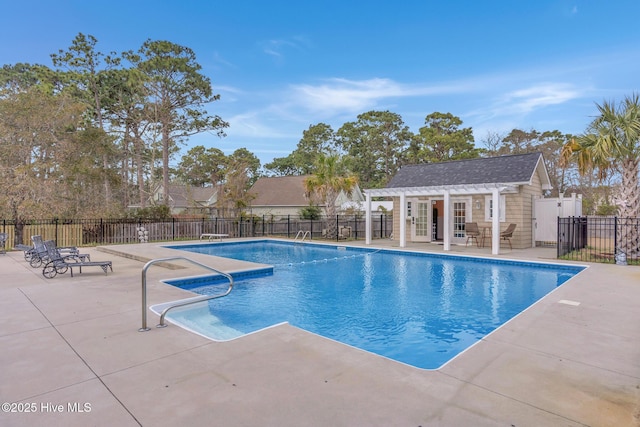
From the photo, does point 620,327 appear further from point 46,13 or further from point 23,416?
point 46,13

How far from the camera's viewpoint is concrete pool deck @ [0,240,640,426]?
255cm

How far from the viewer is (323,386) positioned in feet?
9.80

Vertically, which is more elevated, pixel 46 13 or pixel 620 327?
pixel 46 13

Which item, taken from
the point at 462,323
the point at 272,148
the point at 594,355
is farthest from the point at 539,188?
the point at 272,148

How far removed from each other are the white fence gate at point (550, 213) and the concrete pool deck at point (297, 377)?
10.4m

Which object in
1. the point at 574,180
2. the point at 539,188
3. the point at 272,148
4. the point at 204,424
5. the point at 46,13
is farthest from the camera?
the point at 272,148

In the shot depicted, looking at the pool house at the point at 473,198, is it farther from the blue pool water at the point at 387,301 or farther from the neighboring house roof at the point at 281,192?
the neighboring house roof at the point at 281,192

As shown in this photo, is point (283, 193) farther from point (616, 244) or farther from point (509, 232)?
point (616, 244)

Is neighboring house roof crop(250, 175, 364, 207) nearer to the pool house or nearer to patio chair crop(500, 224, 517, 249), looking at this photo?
the pool house

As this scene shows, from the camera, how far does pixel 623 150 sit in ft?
33.3

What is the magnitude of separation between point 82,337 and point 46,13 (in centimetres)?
1606

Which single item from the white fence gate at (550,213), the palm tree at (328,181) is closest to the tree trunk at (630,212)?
the white fence gate at (550,213)

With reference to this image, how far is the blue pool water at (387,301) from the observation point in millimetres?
5332

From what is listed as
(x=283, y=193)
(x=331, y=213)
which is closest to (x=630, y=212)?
(x=331, y=213)
